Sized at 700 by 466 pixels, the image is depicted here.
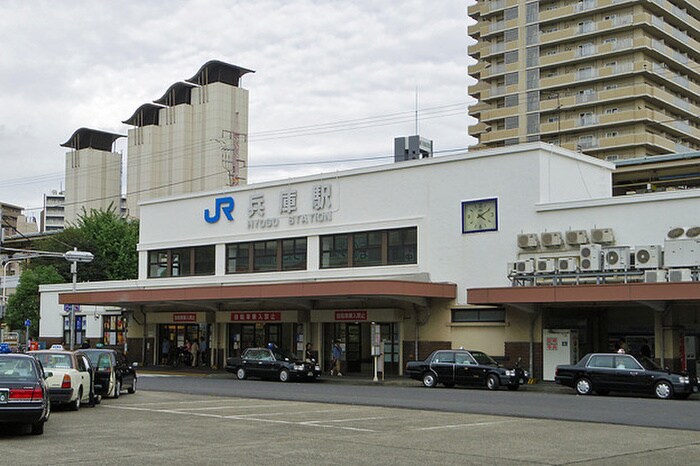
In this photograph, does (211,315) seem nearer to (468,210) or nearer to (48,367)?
(468,210)

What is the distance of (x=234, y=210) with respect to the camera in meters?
49.3

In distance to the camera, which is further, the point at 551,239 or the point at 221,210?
the point at 221,210

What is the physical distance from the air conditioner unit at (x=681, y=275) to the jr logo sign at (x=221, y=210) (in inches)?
988

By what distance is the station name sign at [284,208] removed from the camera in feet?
148

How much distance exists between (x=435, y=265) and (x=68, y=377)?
855 inches

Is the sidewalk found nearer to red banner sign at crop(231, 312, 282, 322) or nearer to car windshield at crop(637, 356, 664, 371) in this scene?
red banner sign at crop(231, 312, 282, 322)

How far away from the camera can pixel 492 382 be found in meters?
32.2

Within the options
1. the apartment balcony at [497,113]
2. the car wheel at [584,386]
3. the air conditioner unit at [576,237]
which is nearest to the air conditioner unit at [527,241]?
the air conditioner unit at [576,237]

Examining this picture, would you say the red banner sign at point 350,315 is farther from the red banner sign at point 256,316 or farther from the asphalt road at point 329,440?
the asphalt road at point 329,440

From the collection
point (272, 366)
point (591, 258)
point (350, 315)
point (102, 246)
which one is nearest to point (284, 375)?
point (272, 366)

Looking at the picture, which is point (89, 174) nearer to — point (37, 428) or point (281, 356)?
point (281, 356)

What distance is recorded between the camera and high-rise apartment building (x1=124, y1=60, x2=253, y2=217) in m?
127

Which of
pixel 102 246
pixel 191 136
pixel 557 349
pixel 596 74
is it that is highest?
pixel 191 136

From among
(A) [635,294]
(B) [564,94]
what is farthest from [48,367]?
(B) [564,94]
